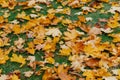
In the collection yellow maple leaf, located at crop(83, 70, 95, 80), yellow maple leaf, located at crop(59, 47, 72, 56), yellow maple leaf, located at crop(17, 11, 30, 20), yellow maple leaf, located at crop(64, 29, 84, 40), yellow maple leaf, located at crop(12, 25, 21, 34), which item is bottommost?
yellow maple leaf, located at crop(83, 70, 95, 80)

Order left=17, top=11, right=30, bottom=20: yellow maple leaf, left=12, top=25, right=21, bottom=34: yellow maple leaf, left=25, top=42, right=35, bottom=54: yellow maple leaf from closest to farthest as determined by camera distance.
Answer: left=25, top=42, right=35, bottom=54: yellow maple leaf
left=12, top=25, right=21, bottom=34: yellow maple leaf
left=17, top=11, right=30, bottom=20: yellow maple leaf

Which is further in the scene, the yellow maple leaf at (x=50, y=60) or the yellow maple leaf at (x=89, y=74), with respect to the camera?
the yellow maple leaf at (x=50, y=60)

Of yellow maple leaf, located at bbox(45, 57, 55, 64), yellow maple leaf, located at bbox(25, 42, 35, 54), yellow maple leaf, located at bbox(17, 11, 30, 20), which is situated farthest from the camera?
yellow maple leaf, located at bbox(17, 11, 30, 20)

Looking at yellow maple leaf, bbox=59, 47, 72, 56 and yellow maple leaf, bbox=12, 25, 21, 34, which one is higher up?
yellow maple leaf, bbox=12, 25, 21, 34

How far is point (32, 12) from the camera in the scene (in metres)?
4.39

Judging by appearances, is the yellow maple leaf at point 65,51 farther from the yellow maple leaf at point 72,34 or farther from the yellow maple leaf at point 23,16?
the yellow maple leaf at point 23,16

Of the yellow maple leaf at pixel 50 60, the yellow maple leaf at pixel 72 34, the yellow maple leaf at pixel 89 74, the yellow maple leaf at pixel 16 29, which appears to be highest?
the yellow maple leaf at pixel 16 29

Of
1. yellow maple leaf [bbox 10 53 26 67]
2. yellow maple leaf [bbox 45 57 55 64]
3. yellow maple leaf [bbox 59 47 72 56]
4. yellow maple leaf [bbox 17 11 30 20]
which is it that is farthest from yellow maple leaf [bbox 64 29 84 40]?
yellow maple leaf [bbox 17 11 30 20]

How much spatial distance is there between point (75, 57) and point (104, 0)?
1469 millimetres

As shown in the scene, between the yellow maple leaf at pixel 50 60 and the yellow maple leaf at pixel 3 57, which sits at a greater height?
the yellow maple leaf at pixel 3 57

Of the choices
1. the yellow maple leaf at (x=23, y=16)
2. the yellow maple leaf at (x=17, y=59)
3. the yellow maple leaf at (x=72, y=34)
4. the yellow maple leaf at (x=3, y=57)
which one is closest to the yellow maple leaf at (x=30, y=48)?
the yellow maple leaf at (x=17, y=59)

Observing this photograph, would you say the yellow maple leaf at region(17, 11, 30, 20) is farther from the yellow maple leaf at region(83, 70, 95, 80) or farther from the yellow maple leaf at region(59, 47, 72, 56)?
the yellow maple leaf at region(83, 70, 95, 80)

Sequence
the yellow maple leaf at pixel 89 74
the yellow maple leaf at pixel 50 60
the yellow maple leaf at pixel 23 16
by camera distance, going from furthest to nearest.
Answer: the yellow maple leaf at pixel 23 16 → the yellow maple leaf at pixel 50 60 → the yellow maple leaf at pixel 89 74

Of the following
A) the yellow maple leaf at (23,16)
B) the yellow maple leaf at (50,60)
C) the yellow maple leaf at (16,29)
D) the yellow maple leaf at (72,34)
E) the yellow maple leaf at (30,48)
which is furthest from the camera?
the yellow maple leaf at (23,16)
